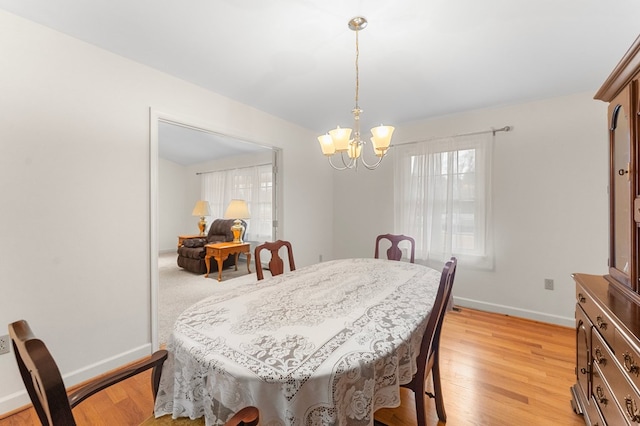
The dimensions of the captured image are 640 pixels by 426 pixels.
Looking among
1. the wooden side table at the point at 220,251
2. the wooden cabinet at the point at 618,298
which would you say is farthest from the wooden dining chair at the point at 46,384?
the wooden side table at the point at 220,251

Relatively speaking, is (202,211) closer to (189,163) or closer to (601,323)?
(189,163)

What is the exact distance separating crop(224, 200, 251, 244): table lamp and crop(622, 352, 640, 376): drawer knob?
15.2 ft

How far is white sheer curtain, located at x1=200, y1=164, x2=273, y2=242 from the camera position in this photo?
17.7 feet

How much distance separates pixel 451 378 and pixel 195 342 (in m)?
1.82

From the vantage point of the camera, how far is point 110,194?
79.8 inches

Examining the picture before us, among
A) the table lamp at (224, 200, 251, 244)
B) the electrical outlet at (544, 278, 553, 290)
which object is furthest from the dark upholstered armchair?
the electrical outlet at (544, 278, 553, 290)

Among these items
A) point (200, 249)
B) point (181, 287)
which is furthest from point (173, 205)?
point (181, 287)

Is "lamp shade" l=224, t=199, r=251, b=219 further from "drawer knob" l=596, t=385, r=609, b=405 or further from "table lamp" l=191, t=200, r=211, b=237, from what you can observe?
"drawer knob" l=596, t=385, r=609, b=405

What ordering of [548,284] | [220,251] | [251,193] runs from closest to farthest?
[548,284] < [220,251] < [251,193]

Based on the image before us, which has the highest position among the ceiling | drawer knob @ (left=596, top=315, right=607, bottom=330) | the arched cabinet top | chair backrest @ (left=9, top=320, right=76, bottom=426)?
the ceiling

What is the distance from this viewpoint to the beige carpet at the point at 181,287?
2.93 metres

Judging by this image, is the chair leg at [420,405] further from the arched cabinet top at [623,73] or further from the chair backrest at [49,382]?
the arched cabinet top at [623,73]

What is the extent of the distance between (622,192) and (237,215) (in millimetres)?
4612

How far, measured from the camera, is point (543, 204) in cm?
286
